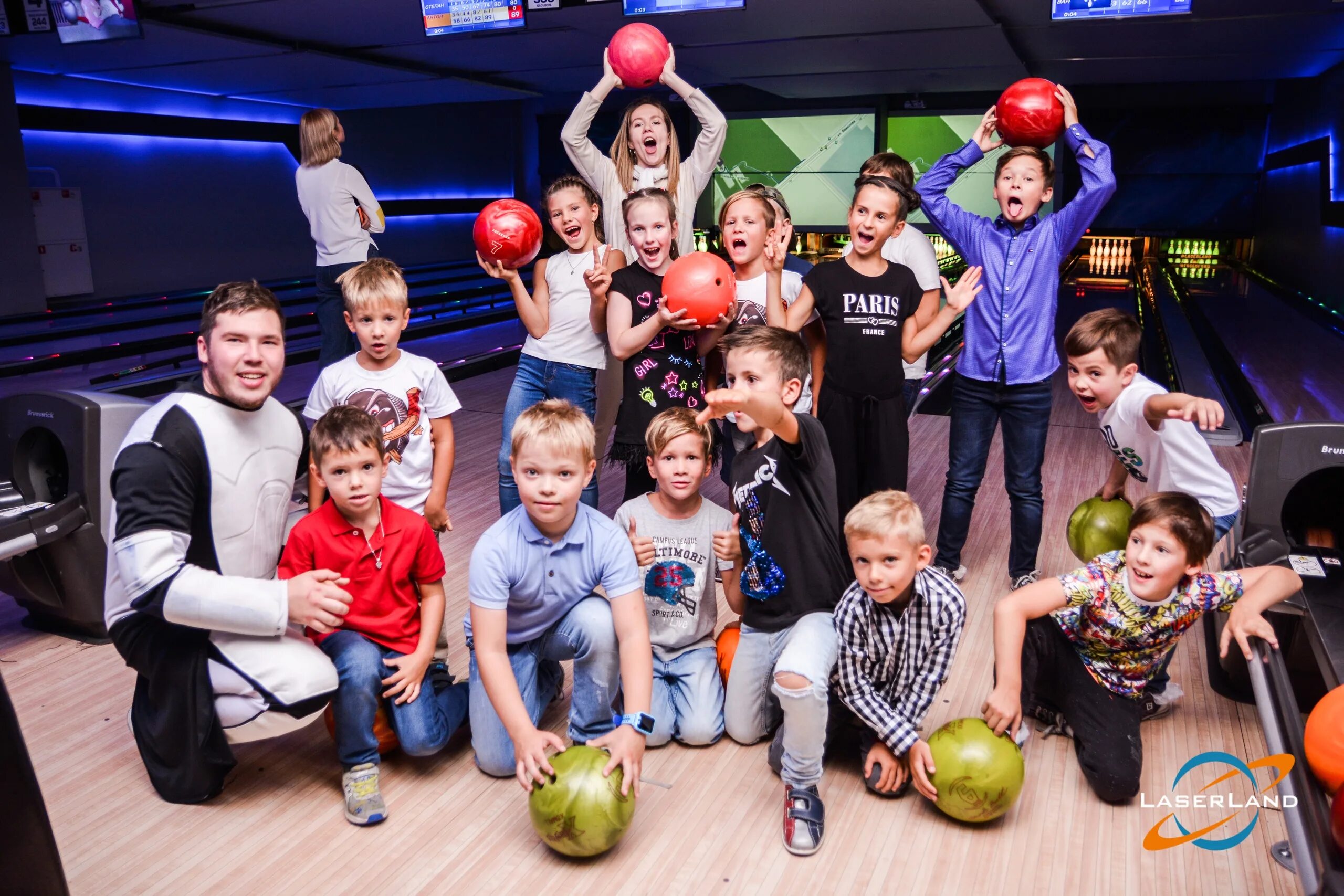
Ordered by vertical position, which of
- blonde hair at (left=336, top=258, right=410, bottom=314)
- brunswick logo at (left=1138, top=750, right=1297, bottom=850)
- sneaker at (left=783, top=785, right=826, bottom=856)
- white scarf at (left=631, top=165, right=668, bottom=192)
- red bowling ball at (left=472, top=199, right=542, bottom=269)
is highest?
white scarf at (left=631, top=165, right=668, bottom=192)

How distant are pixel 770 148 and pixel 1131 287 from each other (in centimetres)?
430

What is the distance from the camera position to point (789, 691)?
5.42 ft

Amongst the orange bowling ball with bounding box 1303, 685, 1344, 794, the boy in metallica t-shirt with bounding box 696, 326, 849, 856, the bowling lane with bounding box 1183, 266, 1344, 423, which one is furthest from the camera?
the bowling lane with bounding box 1183, 266, 1344, 423

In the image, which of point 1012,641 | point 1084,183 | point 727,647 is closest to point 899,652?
point 1012,641

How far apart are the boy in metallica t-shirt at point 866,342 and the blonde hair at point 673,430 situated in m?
0.58

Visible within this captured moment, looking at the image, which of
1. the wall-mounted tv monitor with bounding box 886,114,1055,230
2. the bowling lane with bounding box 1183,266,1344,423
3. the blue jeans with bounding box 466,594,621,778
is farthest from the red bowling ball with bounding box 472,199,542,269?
the wall-mounted tv monitor with bounding box 886,114,1055,230

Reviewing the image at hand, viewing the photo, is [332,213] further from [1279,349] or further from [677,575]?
[1279,349]

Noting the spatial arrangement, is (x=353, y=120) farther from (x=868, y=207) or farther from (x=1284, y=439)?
(x=1284, y=439)

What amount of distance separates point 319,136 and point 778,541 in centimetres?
291

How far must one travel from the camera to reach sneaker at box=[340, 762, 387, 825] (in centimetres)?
167

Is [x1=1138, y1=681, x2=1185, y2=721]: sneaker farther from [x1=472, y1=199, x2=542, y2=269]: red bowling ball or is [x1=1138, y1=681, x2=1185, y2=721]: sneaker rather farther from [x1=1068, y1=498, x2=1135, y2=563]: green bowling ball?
[x1=472, y1=199, x2=542, y2=269]: red bowling ball

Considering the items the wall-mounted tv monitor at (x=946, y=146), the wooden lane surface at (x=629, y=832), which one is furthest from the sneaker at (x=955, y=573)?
the wall-mounted tv monitor at (x=946, y=146)

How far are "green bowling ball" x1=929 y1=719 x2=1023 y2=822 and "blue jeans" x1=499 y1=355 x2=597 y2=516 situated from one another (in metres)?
1.28

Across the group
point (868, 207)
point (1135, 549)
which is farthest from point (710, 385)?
point (1135, 549)
